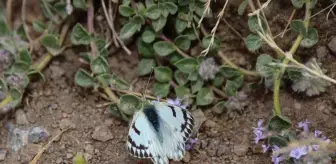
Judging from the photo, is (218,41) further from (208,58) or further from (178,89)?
(178,89)

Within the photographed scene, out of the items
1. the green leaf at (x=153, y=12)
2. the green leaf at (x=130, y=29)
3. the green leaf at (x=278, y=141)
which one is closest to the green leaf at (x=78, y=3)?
the green leaf at (x=130, y=29)

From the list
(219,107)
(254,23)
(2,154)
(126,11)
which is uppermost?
(254,23)

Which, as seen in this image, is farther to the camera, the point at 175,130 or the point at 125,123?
the point at 125,123

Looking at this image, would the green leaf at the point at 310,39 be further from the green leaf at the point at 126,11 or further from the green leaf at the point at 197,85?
the green leaf at the point at 126,11

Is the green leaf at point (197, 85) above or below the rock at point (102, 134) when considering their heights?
above

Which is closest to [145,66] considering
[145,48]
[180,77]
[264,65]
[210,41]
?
[145,48]

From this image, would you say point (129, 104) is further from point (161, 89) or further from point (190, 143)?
point (190, 143)
